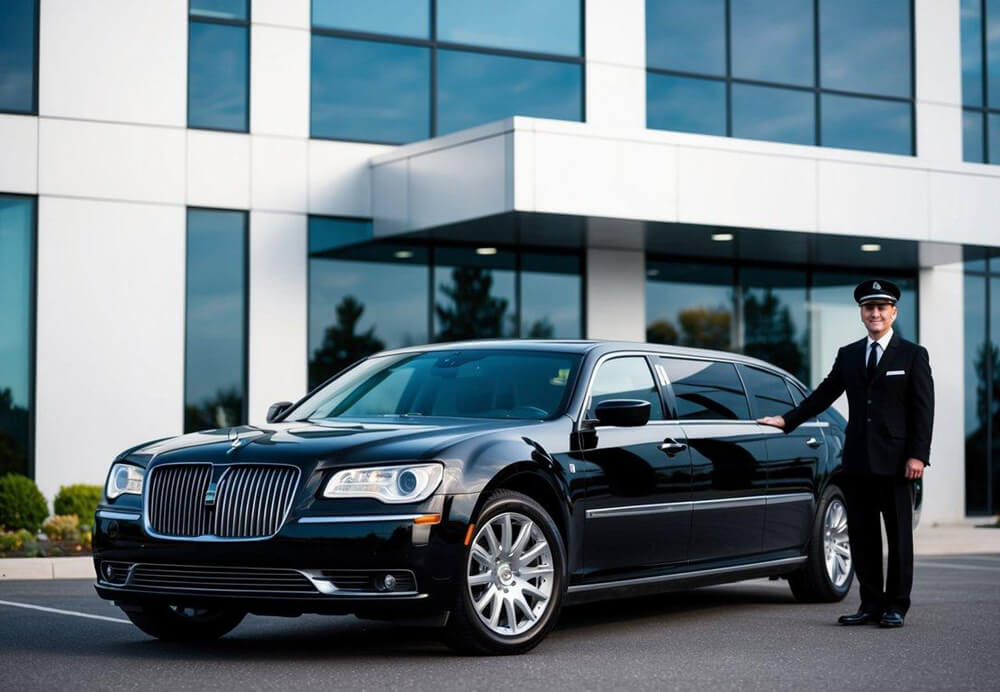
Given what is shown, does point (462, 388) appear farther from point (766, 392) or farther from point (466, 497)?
point (766, 392)

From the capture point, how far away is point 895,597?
30.9 ft

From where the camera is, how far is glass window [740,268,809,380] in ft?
74.7

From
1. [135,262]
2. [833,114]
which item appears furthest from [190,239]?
[833,114]

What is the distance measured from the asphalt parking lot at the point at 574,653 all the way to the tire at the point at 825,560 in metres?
0.11

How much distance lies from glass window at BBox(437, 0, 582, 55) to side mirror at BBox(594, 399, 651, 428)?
42.4 ft

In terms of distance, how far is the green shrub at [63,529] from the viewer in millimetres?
16297

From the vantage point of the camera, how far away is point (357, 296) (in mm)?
20000

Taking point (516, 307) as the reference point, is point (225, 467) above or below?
below

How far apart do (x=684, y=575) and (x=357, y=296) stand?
11.3m

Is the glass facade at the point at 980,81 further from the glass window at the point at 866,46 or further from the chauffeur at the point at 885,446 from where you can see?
the chauffeur at the point at 885,446

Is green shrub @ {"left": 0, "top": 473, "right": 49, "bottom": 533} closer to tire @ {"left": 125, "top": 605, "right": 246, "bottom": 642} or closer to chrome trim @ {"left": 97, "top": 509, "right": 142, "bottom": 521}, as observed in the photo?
tire @ {"left": 125, "top": 605, "right": 246, "bottom": 642}

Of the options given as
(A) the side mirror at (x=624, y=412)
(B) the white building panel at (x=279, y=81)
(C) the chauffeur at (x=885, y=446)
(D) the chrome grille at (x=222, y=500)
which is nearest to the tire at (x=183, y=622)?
(D) the chrome grille at (x=222, y=500)

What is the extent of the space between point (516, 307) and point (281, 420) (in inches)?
459

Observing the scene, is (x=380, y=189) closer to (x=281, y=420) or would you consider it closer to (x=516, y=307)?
(x=516, y=307)
